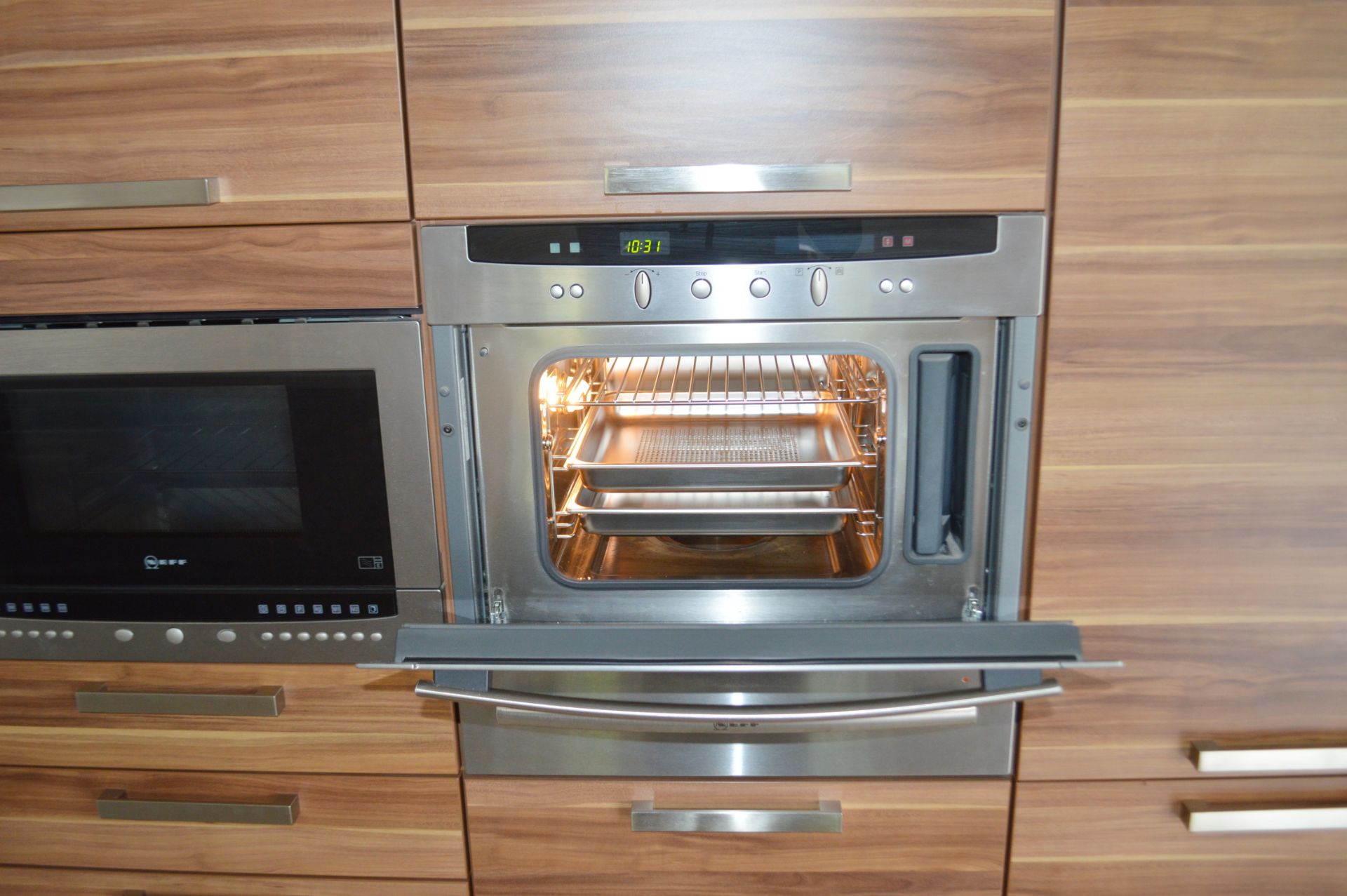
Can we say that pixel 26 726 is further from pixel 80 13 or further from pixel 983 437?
pixel 983 437

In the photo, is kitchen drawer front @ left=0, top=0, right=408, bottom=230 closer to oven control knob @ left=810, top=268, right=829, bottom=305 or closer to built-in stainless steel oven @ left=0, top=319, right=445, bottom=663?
built-in stainless steel oven @ left=0, top=319, right=445, bottom=663

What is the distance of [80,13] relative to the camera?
3.19 feet

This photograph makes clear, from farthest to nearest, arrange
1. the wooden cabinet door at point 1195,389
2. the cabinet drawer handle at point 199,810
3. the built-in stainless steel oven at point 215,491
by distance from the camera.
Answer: the cabinet drawer handle at point 199,810 < the built-in stainless steel oven at point 215,491 < the wooden cabinet door at point 1195,389

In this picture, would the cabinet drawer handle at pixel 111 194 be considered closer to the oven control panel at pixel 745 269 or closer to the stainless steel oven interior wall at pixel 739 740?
the oven control panel at pixel 745 269

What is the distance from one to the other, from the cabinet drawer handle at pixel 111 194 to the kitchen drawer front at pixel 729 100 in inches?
9.4

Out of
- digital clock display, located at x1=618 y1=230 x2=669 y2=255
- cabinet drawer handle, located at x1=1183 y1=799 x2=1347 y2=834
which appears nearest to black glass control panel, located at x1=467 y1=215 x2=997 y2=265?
digital clock display, located at x1=618 y1=230 x2=669 y2=255

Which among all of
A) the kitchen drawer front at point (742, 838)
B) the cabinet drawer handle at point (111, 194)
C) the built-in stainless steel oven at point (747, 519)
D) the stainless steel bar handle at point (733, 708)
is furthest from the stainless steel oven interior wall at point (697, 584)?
the cabinet drawer handle at point (111, 194)

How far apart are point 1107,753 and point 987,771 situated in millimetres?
147

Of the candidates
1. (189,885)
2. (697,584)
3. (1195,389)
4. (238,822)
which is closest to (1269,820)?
(1195,389)

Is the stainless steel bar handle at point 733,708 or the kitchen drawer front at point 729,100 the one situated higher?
the kitchen drawer front at point 729,100

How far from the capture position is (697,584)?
3.58ft

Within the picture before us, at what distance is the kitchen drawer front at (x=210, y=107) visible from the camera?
965 millimetres

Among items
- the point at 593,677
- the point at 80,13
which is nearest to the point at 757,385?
the point at 593,677

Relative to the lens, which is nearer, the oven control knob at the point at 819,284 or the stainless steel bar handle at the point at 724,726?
the oven control knob at the point at 819,284
